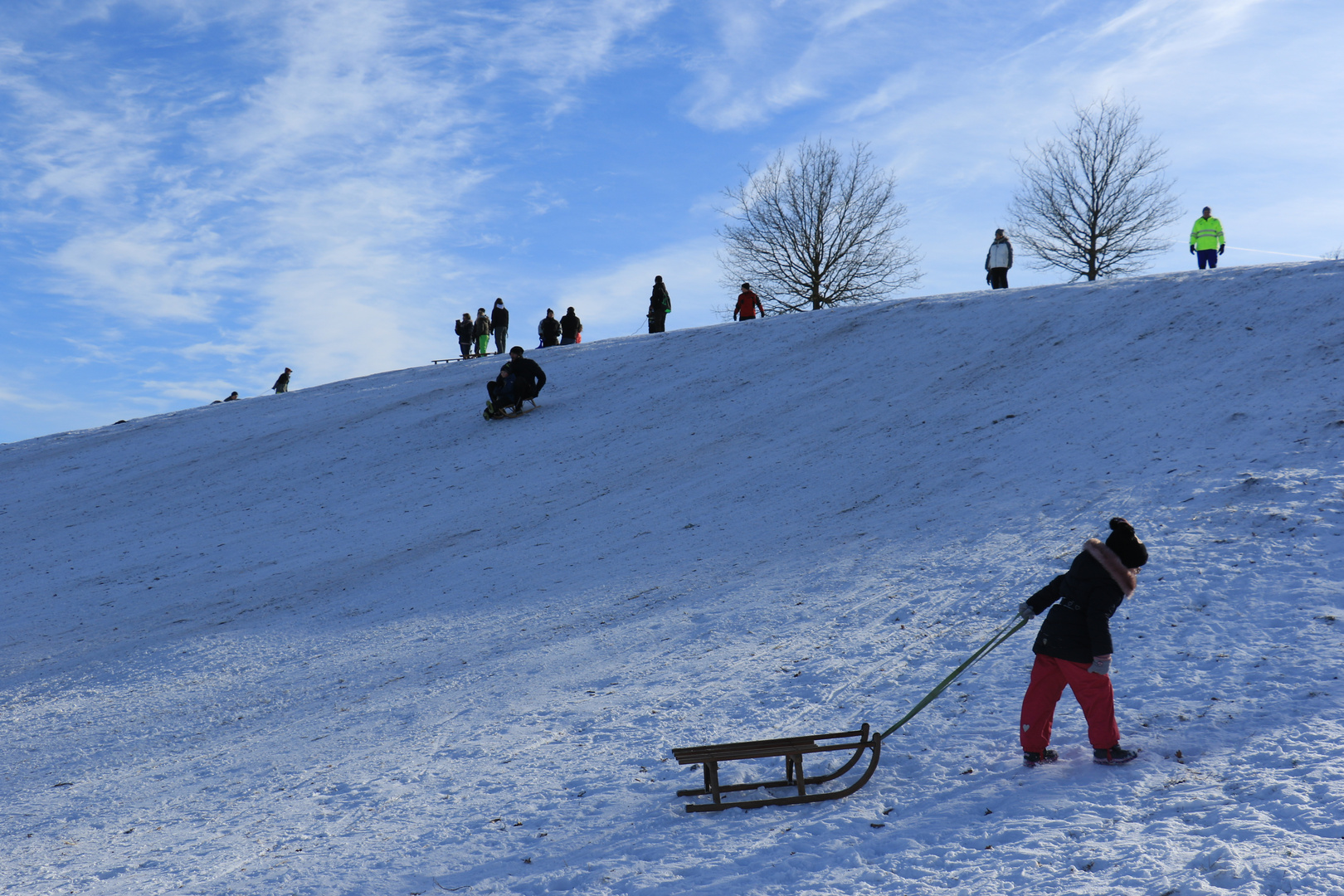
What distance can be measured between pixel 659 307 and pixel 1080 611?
21.8 metres

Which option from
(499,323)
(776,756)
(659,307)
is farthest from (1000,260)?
(776,756)

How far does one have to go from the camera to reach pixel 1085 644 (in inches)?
193

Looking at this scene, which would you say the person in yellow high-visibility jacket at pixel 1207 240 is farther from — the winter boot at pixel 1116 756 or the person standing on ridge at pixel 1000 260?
the winter boot at pixel 1116 756

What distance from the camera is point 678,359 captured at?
19.8 meters

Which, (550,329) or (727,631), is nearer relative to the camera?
(727,631)

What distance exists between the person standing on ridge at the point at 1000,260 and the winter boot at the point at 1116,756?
18.3m

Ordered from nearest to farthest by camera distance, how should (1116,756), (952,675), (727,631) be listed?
(1116,756) < (952,675) < (727,631)

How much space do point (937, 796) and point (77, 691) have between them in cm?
749

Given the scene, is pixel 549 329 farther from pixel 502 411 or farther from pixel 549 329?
pixel 502 411

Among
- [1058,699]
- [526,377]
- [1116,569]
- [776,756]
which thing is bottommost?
[776,756]

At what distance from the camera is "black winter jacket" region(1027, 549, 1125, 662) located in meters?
4.84

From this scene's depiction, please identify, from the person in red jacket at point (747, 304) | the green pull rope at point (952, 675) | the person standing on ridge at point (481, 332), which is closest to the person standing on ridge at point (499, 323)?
the person standing on ridge at point (481, 332)

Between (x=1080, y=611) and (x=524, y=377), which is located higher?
(x=524, y=377)

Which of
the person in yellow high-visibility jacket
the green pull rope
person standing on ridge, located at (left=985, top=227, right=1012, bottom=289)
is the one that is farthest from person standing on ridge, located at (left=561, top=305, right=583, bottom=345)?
the green pull rope
